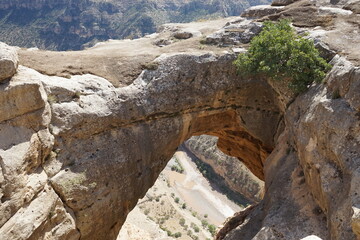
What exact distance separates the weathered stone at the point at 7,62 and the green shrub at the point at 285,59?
1209 cm

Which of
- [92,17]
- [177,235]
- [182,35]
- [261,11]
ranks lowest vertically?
[92,17]

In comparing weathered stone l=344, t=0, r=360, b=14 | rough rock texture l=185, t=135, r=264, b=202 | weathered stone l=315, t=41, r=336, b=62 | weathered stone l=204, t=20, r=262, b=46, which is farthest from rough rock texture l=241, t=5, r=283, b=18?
rough rock texture l=185, t=135, r=264, b=202

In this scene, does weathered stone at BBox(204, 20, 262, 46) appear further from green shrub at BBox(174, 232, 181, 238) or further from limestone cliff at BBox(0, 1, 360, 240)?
green shrub at BBox(174, 232, 181, 238)

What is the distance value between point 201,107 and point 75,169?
8.79 metres

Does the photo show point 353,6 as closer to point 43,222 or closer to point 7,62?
point 7,62

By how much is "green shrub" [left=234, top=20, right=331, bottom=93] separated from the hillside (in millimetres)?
133304

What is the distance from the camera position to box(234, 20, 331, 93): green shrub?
1747 centimetres

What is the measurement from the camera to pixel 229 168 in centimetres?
7112

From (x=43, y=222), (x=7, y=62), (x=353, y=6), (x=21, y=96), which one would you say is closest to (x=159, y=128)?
(x=21, y=96)

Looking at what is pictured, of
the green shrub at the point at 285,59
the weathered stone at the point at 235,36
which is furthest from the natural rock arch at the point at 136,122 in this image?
the weathered stone at the point at 235,36

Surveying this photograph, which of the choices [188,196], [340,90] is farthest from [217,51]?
[188,196]

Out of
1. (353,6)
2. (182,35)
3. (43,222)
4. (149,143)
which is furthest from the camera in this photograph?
(182,35)

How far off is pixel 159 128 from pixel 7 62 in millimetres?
8798

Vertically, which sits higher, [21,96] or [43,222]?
[21,96]
